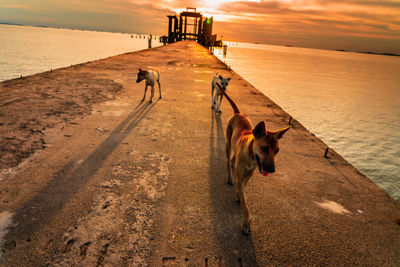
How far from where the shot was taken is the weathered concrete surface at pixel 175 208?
2279 mm

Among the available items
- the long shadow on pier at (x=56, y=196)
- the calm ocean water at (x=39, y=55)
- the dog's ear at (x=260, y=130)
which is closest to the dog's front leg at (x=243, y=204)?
the dog's ear at (x=260, y=130)

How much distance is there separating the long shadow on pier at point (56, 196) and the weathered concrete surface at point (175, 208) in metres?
0.01

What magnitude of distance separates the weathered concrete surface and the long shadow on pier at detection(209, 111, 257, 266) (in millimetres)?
13

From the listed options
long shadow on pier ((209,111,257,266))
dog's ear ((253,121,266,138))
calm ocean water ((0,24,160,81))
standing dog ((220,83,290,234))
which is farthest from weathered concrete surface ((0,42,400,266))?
calm ocean water ((0,24,160,81))

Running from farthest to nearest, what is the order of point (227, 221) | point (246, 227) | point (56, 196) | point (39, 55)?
1. point (39, 55)
2. point (56, 196)
3. point (227, 221)
4. point (246, 227)

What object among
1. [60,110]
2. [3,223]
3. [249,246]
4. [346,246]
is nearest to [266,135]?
[249,246]

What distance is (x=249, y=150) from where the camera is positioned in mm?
2641

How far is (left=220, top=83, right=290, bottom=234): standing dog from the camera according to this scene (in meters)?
2.32

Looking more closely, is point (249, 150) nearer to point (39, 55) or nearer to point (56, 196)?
point (56, 196)

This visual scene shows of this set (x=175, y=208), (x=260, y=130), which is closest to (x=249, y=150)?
(x=260, y=130)

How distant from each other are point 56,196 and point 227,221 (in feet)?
7.54

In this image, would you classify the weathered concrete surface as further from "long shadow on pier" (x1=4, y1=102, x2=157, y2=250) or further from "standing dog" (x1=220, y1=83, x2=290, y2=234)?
"standing dog" (x1=220, y1=83, x2=290, y2=234)

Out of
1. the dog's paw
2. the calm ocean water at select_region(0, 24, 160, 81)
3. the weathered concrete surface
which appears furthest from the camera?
the calm ocean water at select_region(0, 24, 160, 81)

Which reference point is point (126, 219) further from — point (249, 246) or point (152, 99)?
point (152, 99)
